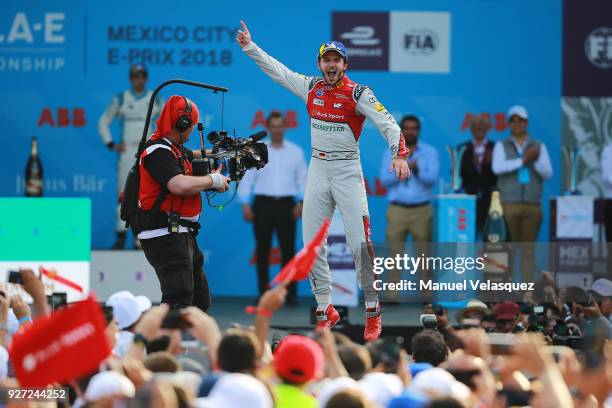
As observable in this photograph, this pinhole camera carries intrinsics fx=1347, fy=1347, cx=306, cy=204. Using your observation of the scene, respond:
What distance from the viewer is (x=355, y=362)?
261 inches

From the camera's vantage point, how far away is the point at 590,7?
16422mm

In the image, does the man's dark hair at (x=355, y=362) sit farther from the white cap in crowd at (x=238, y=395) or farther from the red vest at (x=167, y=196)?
the red vest at (x=167, y=196)

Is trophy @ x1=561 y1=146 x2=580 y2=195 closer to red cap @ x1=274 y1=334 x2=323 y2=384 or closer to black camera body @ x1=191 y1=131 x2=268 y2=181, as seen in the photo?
black camera body @ x1=191 y1=131 x2=268 y2=181

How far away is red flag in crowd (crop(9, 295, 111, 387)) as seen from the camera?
558 centimetres

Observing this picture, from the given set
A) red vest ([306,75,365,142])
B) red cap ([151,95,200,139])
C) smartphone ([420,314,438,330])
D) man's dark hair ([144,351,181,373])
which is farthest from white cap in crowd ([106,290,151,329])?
red vest ([306,75,365,142])

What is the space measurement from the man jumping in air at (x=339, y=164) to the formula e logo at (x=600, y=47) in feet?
23.9

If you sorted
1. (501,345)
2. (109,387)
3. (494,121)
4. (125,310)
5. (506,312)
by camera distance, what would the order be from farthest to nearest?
(494,121) → (506,312) → (125,310) → (501,345) → (109,387)

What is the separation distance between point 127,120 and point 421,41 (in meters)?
3.67

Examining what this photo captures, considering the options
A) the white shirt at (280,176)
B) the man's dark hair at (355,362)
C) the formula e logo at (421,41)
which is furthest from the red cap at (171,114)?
the formula e logo at (421,41)

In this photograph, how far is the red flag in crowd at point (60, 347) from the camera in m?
5.58

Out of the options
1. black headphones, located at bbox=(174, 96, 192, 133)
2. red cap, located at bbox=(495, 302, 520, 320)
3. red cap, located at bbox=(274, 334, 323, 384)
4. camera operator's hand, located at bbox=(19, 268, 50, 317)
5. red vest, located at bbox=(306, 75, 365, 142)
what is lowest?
red cap, located at bbox=(495, 302, 520, 320)

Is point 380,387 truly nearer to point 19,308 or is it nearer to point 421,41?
point 19,308

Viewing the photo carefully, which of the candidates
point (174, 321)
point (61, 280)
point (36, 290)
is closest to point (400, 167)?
point (174, 321)

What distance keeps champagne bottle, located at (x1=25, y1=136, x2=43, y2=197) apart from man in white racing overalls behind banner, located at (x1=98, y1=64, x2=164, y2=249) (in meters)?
0.84
